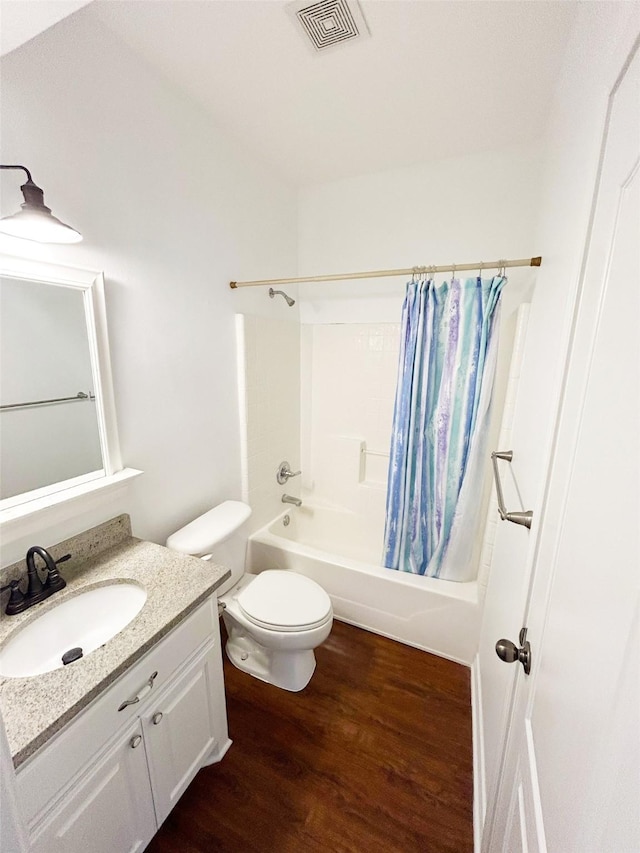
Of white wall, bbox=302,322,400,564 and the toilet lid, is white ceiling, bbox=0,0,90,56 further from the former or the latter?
white wall, bbox=302,322,400,564

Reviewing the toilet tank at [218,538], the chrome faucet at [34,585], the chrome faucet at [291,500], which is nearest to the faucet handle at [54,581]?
the chrome faucet at [34,585]

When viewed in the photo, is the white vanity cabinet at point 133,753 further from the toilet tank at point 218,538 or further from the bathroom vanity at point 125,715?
the toilet tank at point 218,538

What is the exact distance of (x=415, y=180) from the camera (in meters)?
1.93

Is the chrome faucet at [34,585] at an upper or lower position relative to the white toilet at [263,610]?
upper

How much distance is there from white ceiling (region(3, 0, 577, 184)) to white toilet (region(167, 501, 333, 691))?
1.80 metres

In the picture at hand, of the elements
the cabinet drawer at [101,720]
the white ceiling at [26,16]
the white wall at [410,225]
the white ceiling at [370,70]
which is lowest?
the cabinet drawer at [101,720]

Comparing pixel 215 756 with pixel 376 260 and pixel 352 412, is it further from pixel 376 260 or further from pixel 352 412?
pixel 376 260

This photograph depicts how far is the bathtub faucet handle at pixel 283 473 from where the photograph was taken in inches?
90.6

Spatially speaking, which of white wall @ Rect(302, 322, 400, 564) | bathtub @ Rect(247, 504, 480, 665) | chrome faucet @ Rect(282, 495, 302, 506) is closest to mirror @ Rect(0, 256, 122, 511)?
bathtub @ Rect(247, 504, 480, 665)

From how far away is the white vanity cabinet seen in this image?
73 centimetres

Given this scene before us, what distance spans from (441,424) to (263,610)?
1251 millimetres

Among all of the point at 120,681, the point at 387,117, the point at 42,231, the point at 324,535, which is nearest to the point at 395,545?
the point at 324,535

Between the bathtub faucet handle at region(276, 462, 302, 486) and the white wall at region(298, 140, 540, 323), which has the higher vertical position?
the white wall at region(298, 140, 540, 323)

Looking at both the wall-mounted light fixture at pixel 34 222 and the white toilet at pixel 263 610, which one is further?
the white toilet at pixel 263 610
